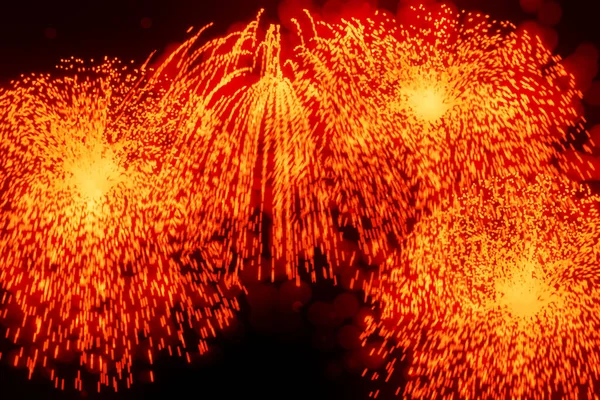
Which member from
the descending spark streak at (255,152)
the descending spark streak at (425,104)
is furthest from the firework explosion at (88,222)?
the descending spark streak at (425,104)

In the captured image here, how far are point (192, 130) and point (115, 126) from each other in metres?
0.33

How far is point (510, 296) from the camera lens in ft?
8.39

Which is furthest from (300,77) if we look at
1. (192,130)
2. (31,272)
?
(31,272)

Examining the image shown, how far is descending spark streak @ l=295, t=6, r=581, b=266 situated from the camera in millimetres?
2641

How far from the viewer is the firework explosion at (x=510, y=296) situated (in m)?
2.57

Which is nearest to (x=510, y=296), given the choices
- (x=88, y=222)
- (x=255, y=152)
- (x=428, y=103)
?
(x=428, y=103)

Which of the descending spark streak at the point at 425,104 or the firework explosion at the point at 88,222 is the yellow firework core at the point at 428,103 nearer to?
the descending spark streak at the point at 425,104

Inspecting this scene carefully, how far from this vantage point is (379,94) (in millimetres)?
2656

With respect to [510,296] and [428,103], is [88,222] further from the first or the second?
[510,296]

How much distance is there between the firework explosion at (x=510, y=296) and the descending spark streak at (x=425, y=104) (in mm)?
172

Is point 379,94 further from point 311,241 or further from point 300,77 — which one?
point 311,241

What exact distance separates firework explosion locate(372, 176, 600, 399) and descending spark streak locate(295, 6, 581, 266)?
6.8 inches

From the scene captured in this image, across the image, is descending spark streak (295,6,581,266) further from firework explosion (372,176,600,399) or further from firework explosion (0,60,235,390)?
firework explosion (0,60,235,390)

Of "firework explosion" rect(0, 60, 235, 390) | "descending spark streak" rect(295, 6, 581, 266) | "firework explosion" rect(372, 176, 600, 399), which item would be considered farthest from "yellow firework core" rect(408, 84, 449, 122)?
"firework explosion" rect(0, 60, 235, 390)
